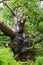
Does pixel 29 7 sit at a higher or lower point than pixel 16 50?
higher

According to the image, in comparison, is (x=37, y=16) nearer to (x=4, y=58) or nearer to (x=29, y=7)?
(x=29, y=7)

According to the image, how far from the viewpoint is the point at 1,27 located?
4777mm

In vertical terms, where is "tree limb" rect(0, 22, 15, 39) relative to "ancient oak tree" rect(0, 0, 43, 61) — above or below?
above

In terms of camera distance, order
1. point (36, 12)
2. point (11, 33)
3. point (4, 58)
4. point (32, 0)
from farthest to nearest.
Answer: point (11, 33) < point (36, 12) < point (32, 0) < point (4, 58)

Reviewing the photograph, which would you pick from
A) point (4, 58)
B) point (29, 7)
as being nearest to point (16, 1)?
point (29, 7)

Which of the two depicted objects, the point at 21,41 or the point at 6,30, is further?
the point at 21,41

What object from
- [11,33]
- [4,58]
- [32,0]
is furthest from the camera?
[11,33]

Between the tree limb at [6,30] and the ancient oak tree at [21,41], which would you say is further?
the ancient oak tree at [21,41]

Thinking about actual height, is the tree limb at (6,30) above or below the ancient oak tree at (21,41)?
above

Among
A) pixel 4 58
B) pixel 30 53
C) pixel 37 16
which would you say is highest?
pixel 4 58

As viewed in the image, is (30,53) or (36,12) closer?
(36,12)

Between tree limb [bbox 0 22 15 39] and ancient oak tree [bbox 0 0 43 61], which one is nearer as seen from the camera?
tree limb [bbox 0 22 15 39]

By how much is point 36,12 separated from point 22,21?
486 mm

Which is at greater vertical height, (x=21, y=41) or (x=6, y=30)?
(x=6, y=30)
